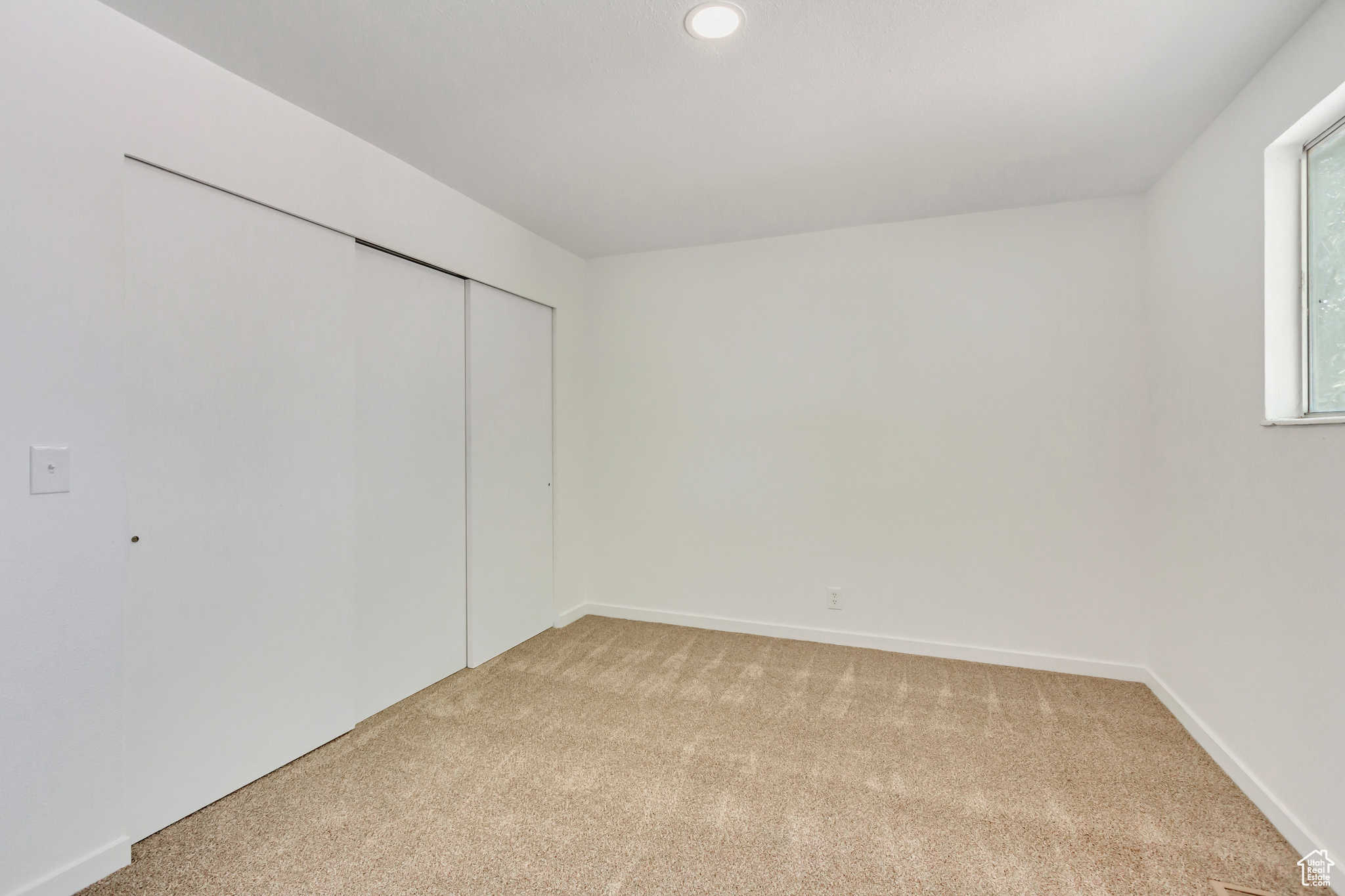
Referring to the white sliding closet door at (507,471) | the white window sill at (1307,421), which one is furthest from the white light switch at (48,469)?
the white window sill at (1307,421)

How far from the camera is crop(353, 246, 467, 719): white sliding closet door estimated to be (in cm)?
263

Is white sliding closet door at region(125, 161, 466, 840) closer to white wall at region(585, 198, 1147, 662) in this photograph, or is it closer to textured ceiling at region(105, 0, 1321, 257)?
textured ceiling at region(105, 0, 1321, 257)

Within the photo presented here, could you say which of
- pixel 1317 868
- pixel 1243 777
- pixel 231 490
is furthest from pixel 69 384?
pixel 1243 777

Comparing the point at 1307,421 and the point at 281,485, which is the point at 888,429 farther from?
the point at 281,485

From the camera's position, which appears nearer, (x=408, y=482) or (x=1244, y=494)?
(x=1244, y=494)

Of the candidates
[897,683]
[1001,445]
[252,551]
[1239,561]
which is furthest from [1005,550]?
[252,551]

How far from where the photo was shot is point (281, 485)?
7.31 ft

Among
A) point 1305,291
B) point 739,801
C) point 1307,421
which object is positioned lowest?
point 739,801

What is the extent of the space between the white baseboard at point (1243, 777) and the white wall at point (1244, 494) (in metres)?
0.01

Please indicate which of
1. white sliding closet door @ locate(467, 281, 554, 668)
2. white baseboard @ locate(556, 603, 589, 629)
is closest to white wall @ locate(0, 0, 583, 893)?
white sliding closet door @ locate(467, 281, 554, 668)

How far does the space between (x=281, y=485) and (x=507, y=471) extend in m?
1.35

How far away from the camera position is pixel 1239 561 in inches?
85.7

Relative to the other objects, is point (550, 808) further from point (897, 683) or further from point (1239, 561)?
point (1239, 561)

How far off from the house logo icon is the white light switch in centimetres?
348
